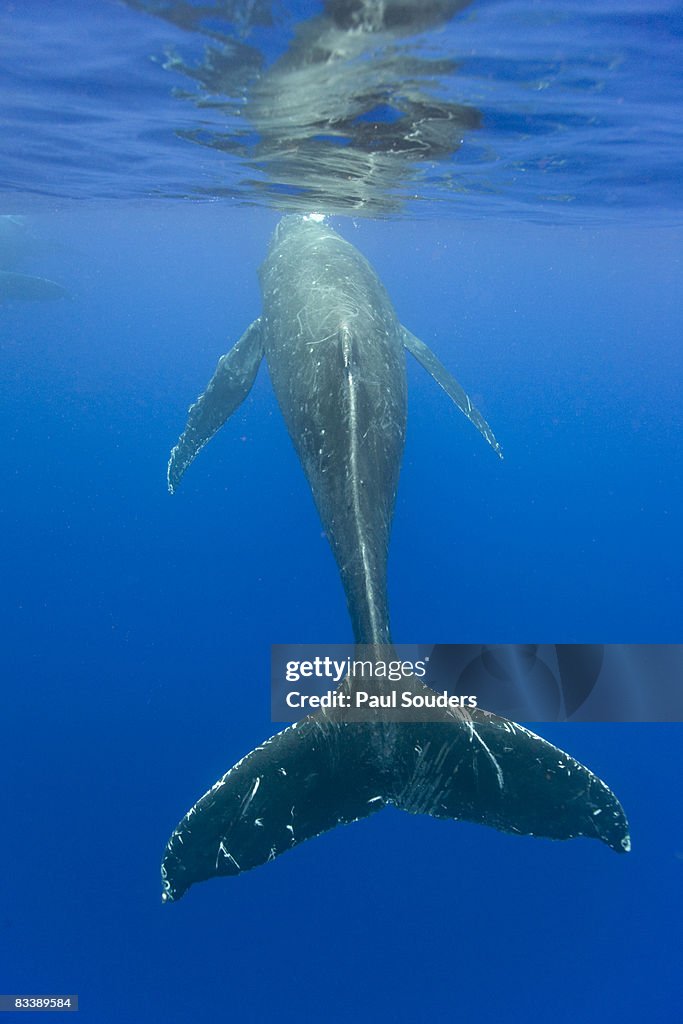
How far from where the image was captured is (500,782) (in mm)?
6414

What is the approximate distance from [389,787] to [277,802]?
1109 millimetres

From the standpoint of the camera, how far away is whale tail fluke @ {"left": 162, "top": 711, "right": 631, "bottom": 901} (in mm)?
6105

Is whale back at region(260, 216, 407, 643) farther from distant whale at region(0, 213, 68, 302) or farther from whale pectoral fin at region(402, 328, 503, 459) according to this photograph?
distant whale at region(0, 213, 68, 302)

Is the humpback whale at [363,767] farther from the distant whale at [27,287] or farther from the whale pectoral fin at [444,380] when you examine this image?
the distant whale at [27,287]

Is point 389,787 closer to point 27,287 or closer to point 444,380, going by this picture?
point 444,380

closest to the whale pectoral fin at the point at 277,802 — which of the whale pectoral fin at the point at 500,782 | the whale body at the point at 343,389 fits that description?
the whale pectoral fin at the point at 500,782

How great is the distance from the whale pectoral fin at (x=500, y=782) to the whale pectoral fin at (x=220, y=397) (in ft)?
29.1

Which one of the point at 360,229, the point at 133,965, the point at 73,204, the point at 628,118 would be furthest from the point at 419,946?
the point at 360,229

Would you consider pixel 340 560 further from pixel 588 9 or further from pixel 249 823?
pixel 588 9

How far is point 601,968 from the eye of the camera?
10.7m

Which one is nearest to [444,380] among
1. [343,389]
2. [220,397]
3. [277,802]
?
[220,397]

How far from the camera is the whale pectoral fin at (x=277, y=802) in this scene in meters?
6.00

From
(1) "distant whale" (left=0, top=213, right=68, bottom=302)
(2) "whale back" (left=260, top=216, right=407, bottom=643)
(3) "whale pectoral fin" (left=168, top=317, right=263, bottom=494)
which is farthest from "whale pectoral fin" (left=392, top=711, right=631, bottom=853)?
(1) "distant whale" (left=0, top=213, right=68, bottom=302)

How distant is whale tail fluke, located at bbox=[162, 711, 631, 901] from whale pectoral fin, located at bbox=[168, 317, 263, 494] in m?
8.34
